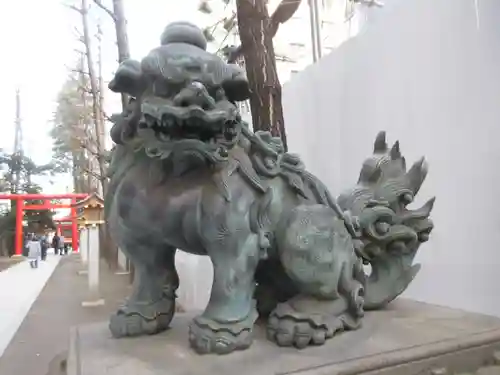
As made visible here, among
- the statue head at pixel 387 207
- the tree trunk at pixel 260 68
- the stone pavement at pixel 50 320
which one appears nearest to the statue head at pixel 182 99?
the statue head at pixel 387 207

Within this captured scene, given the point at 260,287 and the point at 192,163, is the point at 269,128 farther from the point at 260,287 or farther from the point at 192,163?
the point at 192,163

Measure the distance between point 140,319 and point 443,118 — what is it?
48.5 inches

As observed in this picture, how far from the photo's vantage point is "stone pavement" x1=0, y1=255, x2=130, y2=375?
2.37 meters

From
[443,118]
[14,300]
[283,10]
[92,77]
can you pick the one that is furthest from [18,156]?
[443,118]

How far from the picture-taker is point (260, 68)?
72.9 inches

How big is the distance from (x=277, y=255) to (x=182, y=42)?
0.43 meters

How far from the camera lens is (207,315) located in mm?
827

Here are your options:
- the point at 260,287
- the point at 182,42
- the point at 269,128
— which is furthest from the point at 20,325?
the point at 182,42

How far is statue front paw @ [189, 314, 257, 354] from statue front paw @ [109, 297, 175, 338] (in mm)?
115

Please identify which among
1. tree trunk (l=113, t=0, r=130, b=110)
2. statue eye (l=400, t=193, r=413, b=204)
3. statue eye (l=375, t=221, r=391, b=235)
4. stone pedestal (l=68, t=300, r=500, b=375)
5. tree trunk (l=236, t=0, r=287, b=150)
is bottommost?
stone pedestal (l=68, t=300, r=500, b=375)

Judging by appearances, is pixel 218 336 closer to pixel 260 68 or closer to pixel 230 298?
pixel 230 298

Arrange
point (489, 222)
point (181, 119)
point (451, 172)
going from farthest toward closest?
1. point (451, 172)
2. point (489, 222)
3. point (181, 119)

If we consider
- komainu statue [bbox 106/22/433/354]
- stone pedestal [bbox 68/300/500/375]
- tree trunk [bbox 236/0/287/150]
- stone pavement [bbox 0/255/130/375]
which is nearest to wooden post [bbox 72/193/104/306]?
stone pavement [bbox 0/255/130/375]

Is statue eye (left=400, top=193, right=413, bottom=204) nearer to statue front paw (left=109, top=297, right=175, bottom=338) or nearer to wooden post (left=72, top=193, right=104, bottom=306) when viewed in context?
statue front paw (left=109, top=297, right=175, bottom=338)
